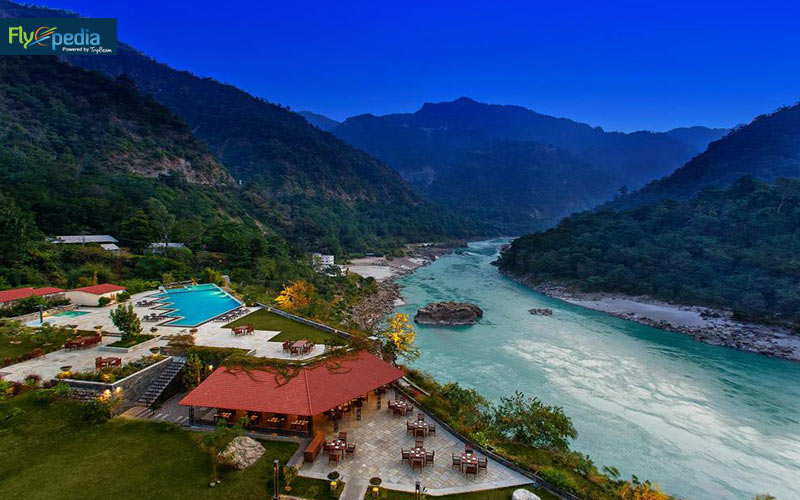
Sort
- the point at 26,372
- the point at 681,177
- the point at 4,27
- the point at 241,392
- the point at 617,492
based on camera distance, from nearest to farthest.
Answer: the point at 617,492 < the point at 241,392 < the point at 26,372 < the point at 4,27 < the point at 681,177

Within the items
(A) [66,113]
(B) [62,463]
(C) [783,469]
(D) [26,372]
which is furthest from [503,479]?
(A) [66,113]

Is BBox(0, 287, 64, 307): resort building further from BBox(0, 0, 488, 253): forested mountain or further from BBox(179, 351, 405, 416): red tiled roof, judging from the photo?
BBox(0, 0, 488, 253): forested mountain

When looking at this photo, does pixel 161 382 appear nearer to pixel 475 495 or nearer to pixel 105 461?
pixel 105 461

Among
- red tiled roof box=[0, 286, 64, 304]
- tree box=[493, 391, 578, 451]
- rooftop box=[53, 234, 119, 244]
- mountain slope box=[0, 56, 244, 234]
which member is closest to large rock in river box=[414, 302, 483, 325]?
tree box=[493, 391, 578, 451]

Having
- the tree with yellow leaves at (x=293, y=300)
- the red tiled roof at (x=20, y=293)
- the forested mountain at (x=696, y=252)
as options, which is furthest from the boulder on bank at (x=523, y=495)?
the forested mountain at (x=696, y=252)

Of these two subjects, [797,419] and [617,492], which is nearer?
[617,492]

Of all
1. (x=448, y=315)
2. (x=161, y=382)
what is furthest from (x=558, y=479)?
(x=448, y=315)

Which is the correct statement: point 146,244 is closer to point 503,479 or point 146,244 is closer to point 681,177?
point 503,479
